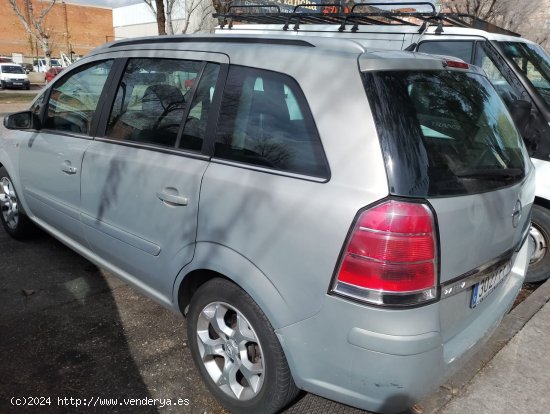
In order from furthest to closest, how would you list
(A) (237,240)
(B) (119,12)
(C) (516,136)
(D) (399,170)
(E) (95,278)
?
(B) (119,12)
(E) (95,278)
(C) (516,136)
(A) (237,240)
(D) (399,170)

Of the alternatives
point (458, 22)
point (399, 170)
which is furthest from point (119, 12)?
point (399, 170)

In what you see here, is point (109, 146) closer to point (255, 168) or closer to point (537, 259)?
point (255, 168)

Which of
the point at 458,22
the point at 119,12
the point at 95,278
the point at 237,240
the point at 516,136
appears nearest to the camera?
the point at 237,240

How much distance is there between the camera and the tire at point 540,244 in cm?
389

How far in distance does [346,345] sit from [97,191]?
2003 millimetres

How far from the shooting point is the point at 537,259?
404 centimetres

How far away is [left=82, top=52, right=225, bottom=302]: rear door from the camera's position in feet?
8.05

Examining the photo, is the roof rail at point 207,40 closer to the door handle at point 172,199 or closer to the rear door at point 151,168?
the rear door at point 151,168

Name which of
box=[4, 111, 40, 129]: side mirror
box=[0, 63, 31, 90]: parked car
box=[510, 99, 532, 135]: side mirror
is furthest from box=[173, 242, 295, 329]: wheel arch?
box=[0, 63, 31, 90]: parked car

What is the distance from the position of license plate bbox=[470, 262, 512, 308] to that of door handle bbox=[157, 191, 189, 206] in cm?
147

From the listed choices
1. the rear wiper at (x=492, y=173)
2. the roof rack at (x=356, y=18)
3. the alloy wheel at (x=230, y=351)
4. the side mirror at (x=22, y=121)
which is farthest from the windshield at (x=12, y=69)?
the rear wiper at (x=492, y=173)

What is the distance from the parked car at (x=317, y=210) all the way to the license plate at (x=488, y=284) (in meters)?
0.02

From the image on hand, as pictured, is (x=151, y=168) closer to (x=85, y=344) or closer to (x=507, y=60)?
(x=85, y=344)

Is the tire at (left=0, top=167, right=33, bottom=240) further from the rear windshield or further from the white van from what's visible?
the rear windshield
